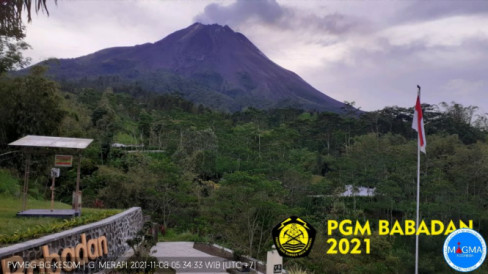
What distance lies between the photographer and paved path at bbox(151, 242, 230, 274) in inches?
353

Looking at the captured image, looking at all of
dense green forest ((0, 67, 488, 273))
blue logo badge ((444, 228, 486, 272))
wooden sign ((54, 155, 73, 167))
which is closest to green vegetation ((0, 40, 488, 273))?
dense green forest ((0, 67, 488, 273))

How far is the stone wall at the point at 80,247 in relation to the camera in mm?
5250

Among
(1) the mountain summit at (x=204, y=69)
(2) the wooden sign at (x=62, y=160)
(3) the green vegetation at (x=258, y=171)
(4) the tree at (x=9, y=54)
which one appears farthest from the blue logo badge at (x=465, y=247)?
(1) the mountain summit at (x=204, y=69)

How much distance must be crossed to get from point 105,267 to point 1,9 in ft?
17.5

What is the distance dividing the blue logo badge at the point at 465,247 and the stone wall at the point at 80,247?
5.62 metres

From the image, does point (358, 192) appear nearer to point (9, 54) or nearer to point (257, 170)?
point (257, 170)

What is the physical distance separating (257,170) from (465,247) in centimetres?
1749

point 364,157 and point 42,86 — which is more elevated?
point 42,86

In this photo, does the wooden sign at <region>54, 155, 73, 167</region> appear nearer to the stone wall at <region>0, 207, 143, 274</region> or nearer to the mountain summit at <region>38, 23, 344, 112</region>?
the stone wall at <region>0, 207, 143, 274</region>

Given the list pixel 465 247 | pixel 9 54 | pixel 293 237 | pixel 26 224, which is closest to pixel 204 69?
pixel 9 54

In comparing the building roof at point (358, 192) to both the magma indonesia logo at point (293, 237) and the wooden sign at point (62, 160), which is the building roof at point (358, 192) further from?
the magma indonesia logo at point (293, 237)

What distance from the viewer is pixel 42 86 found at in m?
14.1

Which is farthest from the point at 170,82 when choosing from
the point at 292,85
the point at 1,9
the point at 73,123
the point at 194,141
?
the point at 1,9

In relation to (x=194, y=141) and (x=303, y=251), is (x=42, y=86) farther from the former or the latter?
(x=194, y=141)
